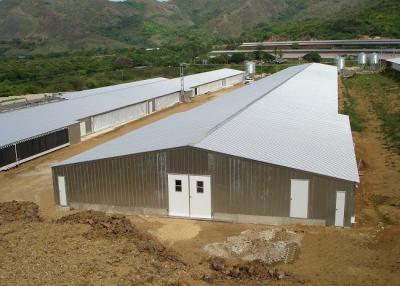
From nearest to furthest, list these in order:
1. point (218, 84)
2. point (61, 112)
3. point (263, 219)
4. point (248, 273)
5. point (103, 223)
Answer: point (248, 273) < point (103, 223) < point (263, 219) < point (61, 112) < point (218, 84)

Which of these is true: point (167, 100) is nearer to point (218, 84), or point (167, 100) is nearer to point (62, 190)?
point (218, 84)

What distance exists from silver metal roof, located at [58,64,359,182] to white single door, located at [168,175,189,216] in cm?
156

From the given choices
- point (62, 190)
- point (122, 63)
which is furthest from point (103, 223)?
point (122, 63)

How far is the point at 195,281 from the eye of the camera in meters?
14.5

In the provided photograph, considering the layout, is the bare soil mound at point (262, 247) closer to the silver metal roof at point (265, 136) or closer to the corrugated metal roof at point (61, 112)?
the silver metal roof at point (265, 136)

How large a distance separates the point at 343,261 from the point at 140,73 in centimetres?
8553

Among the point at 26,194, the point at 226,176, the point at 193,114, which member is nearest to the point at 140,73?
the point at 193,114

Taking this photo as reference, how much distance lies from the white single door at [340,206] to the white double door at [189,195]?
5570 millimetres

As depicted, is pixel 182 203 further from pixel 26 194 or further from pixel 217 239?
pixel 26 194

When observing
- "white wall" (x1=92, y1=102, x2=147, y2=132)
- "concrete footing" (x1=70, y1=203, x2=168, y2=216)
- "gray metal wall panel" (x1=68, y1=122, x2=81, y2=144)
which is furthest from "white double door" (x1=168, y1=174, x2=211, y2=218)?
A: "white wall" (x1=92, y1=102, x2=147, y2=132)

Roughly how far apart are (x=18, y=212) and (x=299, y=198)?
13.5 m

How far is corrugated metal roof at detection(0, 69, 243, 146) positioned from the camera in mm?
33369

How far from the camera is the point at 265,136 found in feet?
77.2

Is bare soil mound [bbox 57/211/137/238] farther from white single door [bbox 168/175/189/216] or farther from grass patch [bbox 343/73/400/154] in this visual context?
grass patch [bbox 343/73/400/154]
